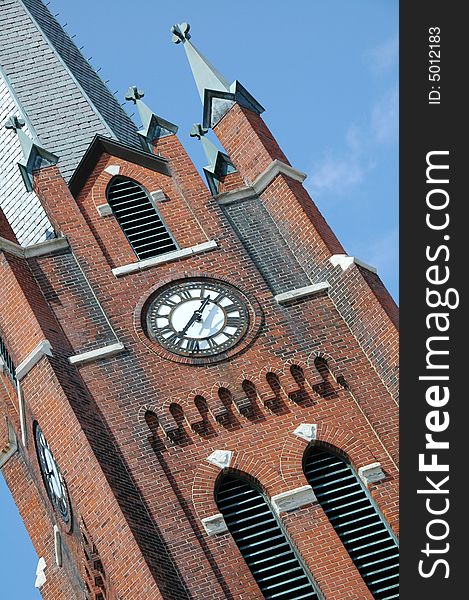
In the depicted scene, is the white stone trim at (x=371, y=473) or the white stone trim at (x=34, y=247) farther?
the white stone trim at (x=34, y=247)

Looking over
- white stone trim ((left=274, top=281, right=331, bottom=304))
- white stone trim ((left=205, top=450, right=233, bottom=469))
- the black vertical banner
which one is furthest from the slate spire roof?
the black vertical banner

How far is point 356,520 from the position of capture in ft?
123

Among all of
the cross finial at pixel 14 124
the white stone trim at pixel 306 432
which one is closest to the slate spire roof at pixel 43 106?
the cross finial at pixel 14 124

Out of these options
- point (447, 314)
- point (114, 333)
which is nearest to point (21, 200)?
point (114, 333)

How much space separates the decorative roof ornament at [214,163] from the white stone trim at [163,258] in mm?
2913

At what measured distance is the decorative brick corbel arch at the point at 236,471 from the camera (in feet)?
122

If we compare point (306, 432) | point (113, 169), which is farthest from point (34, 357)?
point (113, 169)

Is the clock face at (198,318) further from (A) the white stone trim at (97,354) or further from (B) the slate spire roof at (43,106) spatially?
(B) the slate spire roof at (43,106)

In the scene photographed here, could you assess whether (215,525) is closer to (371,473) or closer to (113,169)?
(371,473)

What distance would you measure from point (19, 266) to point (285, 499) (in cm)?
Answer: 654

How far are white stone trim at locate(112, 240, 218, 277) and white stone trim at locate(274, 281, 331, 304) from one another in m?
1.67

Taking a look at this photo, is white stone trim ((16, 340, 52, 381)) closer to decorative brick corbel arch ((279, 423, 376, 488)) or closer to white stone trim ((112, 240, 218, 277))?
white stone trim ((112, 240, 218, 277))

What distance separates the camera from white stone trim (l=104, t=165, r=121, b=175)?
4250 centimetres

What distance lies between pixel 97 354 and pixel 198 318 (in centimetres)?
192
